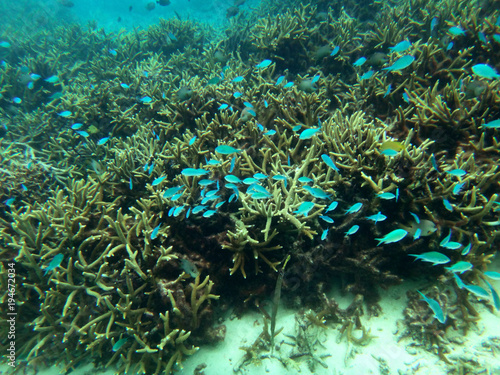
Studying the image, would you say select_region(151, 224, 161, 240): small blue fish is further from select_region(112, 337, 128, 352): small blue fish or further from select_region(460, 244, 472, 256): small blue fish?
select_region(460, 244, 472, 256): small blue fish

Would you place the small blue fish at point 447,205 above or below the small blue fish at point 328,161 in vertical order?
below

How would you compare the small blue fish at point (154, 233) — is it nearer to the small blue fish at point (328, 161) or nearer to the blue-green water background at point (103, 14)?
the small blue fish at point (328, 161)

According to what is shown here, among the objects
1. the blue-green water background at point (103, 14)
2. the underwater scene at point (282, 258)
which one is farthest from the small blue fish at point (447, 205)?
the blue-green water background at point (103, 14)

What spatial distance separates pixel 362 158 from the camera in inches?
115

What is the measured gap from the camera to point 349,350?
2641 millimetres

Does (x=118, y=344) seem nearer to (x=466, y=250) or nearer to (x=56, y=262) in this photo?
(x=56, y=262)

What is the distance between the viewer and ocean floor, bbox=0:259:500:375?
7.94 ft

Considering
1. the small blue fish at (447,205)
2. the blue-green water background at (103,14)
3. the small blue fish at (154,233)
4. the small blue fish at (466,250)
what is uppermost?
the blue-green water background at (103,14)

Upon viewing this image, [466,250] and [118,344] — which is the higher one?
[118,344]

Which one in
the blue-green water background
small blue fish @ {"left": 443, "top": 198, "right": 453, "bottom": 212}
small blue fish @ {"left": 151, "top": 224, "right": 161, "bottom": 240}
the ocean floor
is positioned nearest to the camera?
the ocean floor

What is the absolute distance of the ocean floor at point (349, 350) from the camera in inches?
95.3

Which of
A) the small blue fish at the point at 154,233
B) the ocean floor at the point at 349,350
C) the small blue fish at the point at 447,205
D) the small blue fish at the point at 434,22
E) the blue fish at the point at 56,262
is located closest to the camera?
the ocean floor at the point at 349,350

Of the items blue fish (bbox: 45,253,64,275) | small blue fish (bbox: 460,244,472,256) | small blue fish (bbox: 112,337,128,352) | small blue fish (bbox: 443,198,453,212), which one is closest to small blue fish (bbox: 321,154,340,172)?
small blue fish (bbox: 443,198,453,212)

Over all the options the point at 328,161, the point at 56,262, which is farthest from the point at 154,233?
the point at 328,161
